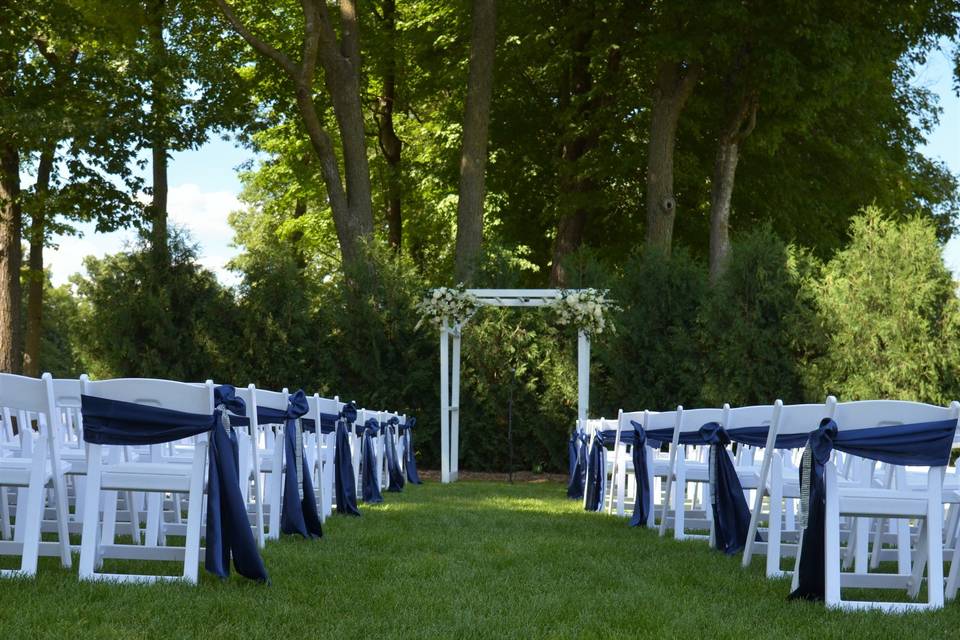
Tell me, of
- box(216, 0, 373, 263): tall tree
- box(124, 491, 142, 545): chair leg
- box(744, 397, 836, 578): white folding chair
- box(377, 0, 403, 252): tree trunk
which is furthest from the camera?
box(377, 0, 403, 252): tree trunk

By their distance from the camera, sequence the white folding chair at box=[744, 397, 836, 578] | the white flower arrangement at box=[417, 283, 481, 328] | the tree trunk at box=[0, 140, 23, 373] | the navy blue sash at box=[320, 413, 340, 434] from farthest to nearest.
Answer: the tree trunk at box=[0, 140, 23, 373] → the white flower arrangement at box=[417, 283, 481, 328] → the navy blue sash at box=[320, 413, 340, 434] → the white folding chair at box=[744, 397, 836, 578]

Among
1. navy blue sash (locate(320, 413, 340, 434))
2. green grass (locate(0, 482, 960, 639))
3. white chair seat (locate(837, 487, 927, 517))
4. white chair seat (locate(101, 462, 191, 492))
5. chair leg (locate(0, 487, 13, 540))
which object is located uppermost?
navy blue sash (locate(320, 413, 340, 434))

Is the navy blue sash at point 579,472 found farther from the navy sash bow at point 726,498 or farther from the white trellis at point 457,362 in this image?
the navy sash bow at point 726,498

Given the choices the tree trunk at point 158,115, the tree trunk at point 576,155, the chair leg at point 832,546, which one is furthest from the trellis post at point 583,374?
the chair leg at point 832,546

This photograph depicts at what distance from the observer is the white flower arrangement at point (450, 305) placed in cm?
1478

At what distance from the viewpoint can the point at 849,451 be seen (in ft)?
16.4

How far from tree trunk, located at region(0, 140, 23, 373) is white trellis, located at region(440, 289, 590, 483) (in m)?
7.35

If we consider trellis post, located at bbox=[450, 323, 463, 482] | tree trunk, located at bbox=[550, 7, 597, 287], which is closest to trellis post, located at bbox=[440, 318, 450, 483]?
trellis post, located at bbox=[450, 323, 463, 482]

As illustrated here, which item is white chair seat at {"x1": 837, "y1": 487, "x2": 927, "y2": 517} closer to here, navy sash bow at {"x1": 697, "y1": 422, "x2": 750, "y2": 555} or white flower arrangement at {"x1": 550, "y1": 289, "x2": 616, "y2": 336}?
navy sash bow at {"x1": 697, "y1": 422, "x2": 750, "y2": 555}

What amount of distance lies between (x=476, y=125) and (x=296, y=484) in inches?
477

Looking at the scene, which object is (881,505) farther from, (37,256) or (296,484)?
(37,256)

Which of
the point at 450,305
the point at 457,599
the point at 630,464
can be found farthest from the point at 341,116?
the point at 457,599

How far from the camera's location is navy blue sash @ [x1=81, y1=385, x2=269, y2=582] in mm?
5117

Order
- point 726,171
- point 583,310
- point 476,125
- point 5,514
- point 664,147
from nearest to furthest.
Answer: point 5,514, point 583,310, point 664,147, point 476,125, point 726,171
